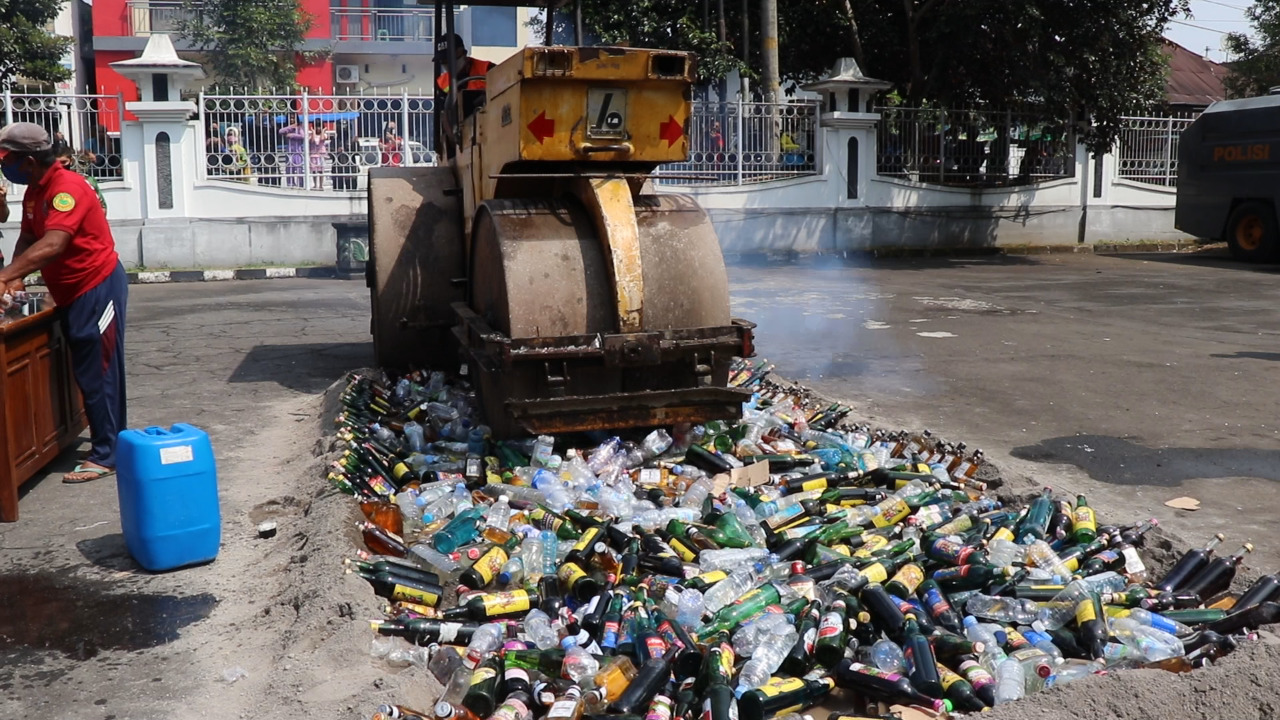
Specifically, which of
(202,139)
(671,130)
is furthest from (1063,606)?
(202,139)

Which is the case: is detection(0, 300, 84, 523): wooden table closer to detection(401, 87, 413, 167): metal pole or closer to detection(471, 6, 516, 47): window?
detection(401, 87, 413, 167): metal pole

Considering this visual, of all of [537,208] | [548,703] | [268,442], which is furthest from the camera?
[268,442]

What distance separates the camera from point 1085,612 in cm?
384

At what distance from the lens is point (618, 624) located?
12.5ft

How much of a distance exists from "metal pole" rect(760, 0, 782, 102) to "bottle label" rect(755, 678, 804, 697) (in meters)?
16.4

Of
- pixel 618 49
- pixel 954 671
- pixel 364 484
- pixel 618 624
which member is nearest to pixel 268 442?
pixel 364 484

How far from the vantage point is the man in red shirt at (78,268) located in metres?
5.51

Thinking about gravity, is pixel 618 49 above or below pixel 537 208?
above

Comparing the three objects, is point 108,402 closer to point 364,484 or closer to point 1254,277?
point 364,484

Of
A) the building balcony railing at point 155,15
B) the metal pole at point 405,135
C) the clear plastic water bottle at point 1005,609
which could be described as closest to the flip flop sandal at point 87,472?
the clear plastic water bottle at point 1005,609

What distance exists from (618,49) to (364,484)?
2473mm

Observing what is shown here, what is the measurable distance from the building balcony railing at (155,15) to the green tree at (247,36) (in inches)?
100

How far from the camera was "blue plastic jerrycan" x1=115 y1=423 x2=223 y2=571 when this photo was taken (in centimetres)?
449

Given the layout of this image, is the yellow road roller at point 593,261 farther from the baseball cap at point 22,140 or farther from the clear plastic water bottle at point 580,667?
the baseball cap at point 22,140
